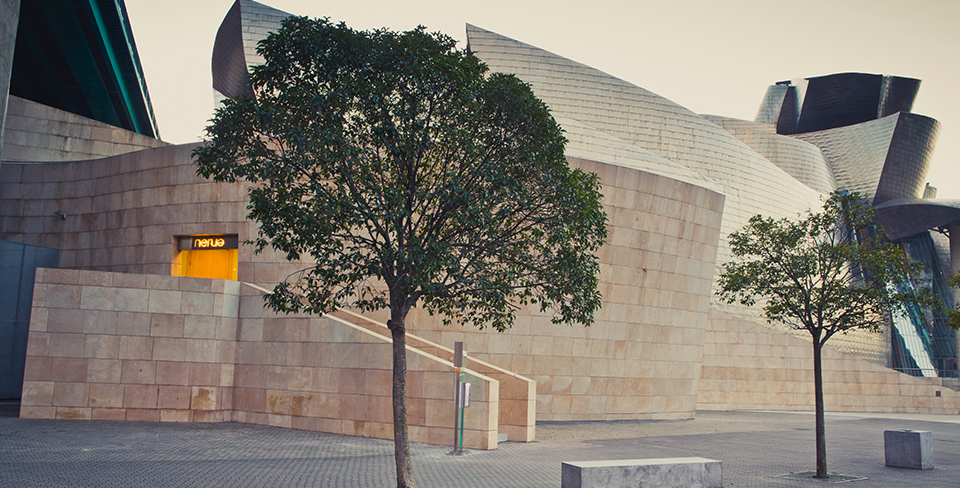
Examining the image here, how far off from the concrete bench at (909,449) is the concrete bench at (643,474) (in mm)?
7170

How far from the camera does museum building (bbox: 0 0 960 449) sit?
17.7 metres

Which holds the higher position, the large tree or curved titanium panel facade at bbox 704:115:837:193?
curved titanium panel facade at bbox 704:115:837:193

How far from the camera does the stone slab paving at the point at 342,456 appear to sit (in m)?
11.3

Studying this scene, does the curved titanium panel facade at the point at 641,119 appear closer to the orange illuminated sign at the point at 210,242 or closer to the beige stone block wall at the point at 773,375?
the beige stone block wall at the point at 773,375

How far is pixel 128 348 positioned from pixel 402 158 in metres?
12.0

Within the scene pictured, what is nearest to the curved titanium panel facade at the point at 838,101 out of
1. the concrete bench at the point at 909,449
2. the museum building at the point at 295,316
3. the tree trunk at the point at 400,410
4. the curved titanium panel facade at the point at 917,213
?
the curved titanium panel facade at the point at 917,213

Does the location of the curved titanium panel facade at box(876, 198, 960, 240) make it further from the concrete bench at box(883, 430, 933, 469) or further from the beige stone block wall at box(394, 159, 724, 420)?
the concrete bench at box(883, 430, 933, 469)

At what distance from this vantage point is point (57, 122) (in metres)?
25.7

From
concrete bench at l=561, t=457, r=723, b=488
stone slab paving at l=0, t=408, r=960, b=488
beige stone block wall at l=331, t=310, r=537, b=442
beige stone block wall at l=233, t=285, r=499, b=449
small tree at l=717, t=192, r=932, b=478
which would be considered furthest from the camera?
beige stone block wall at l=331, t=310, r=537, b=442

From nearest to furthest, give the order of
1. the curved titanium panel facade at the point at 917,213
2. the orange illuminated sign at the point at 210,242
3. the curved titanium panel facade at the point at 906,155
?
the orange illuminated sign at the point at 210,242, the curved titanium panel facade at the point at 917,213, the curved titanium panel facade at the point at 906,155

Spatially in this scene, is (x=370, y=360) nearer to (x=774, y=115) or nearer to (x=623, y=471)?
(x=623, y=471)

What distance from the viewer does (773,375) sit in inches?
1364

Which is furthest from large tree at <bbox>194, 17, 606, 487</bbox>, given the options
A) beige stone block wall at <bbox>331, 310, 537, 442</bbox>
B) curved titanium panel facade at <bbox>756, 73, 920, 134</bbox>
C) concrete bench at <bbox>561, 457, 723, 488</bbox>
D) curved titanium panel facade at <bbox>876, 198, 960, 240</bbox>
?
curved titanium panel facade at <bbox>756, 73, 920, 134</bbox>

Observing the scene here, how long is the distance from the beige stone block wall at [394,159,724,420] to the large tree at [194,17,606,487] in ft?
37.5
